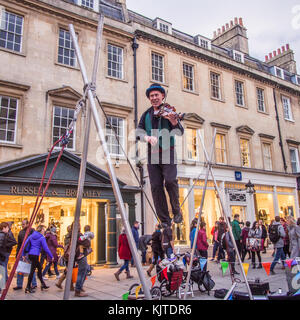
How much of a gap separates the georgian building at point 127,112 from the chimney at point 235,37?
96 mm

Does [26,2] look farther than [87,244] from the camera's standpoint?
Yes

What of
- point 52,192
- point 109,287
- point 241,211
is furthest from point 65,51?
point 241,211

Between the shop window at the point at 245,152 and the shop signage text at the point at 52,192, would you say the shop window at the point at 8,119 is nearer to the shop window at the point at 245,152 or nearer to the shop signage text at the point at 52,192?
the shop signage text at the point at 52,192

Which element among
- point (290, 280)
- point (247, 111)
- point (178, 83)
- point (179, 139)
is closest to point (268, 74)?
point (247, 111)

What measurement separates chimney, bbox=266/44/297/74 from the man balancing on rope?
25.5 m

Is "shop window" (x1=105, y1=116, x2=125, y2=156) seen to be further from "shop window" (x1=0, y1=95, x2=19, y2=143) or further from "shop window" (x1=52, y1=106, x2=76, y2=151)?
"shop window" (x1=0, y1=95, x2=19, y2=143)

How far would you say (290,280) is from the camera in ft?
18.7

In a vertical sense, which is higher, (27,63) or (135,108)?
(27,63)

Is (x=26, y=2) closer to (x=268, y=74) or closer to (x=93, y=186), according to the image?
(x=93, y=186)

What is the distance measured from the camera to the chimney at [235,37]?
22562 millimetres

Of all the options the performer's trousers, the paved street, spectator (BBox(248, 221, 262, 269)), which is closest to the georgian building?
the paved street

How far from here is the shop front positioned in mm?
10852
